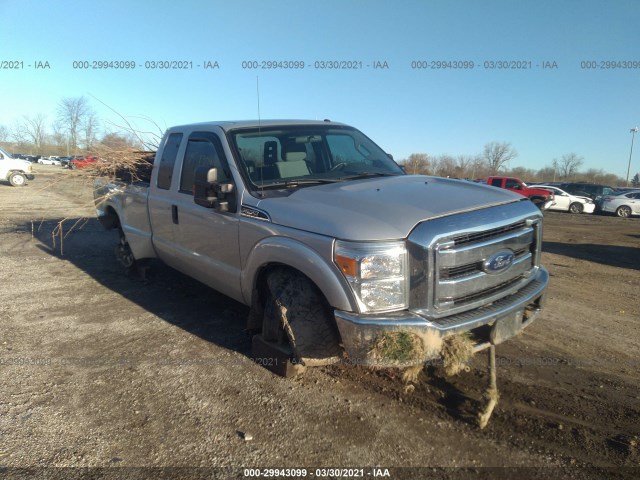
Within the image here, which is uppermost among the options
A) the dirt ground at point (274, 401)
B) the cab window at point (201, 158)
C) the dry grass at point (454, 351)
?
the cab window at point (201, 158)

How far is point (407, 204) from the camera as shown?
10.1 feet

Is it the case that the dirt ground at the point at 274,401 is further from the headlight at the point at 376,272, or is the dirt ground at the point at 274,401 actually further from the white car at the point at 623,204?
the white car at the point at 623,204

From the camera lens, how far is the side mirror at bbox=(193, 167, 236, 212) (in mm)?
3738

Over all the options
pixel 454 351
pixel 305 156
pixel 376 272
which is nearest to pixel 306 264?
pixel 376 272

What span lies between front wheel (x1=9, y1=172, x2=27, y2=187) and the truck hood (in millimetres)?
25085

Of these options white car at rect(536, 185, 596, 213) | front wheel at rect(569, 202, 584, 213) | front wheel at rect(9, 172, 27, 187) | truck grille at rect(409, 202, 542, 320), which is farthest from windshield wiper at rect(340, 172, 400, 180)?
front wheel at rect(9, 172, 27, 187)

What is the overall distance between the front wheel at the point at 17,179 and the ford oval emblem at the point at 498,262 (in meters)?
26.5

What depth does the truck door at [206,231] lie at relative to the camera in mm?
3957

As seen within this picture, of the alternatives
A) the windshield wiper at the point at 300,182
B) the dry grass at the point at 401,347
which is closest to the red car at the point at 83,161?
the windshield wiper at the point at 300,182

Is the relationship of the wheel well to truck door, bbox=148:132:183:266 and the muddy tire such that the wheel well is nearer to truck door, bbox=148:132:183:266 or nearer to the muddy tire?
the muddy tire

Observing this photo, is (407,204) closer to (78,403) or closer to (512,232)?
(512,232)

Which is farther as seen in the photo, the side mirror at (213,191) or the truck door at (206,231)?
the truck door at (206,231)

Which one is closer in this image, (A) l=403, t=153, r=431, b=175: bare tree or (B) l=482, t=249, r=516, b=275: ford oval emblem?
(B) l=482, t=249, r=516, b=275: ford oval emblem

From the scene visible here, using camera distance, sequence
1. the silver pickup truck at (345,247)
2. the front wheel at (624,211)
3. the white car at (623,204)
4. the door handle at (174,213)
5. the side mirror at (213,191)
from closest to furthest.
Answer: the silver pickup truck at (345,247) < the side mirror at (213,191) < the door handle at (174,213) < the white car at (623,204) < the front wheel at (624,211)
